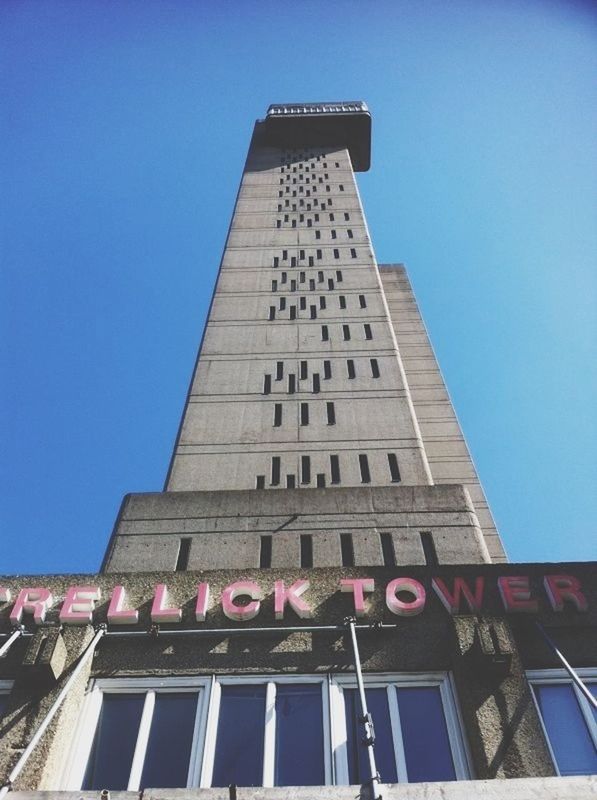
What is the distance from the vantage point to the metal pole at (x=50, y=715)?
23.7 ft

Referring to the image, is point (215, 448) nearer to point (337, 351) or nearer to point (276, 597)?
point (337, 351)

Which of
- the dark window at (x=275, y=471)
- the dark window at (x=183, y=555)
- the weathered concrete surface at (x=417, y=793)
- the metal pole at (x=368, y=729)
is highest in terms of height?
the dark window at (x=275, y=471)

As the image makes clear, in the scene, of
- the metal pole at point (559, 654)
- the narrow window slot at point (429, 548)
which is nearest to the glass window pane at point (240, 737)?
the metal pole at point (559, 654)

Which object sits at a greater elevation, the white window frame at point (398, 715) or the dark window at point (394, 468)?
the dark window at point (394, 468)

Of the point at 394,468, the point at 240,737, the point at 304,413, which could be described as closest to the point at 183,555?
the point at 240,737

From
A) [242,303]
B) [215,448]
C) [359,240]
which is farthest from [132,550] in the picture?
[359,240]

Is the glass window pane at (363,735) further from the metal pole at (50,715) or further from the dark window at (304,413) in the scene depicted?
the dark window at (304,413)

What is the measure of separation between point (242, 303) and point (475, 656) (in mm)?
23641

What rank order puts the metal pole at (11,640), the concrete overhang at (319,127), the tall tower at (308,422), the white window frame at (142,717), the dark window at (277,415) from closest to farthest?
the white window frame at (142,717), the metal pole at (11,640), the tall tower at (308,422), the dark window at (277,415), the concrete overhang at (319,127)

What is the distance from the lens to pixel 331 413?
24.3 metres

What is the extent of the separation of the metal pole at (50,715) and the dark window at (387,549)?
27.8 feet

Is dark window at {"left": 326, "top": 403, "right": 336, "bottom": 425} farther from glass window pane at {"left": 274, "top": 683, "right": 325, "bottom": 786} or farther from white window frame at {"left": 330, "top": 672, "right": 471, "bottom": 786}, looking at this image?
glass window pane at {"left": 274, "top": 683, "right": 325, "bottom": 786}

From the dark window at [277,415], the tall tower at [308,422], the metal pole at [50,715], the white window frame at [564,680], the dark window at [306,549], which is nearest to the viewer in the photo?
the metal pole at [50,715]

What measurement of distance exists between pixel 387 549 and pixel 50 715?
10.5 meters
